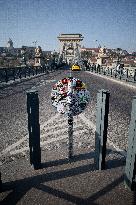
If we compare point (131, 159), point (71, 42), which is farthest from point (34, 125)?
point (71, 42)

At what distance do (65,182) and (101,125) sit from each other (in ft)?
4.03

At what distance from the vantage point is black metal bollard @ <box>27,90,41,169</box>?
420 cm

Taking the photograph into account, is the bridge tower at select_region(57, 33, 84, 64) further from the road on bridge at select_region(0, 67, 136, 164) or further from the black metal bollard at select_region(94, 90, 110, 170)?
the black metal bollard at select_region(94, 90, 110, 170)

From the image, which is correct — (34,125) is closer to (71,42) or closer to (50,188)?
(50,188)

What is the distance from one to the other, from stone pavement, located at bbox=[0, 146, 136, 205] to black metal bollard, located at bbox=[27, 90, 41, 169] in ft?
0.84

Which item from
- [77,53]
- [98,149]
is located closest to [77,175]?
[98,149]

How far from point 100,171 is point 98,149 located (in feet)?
1.46

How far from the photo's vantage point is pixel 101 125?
14.3 ft

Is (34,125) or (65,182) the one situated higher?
(34,125)

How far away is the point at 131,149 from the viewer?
3.91m

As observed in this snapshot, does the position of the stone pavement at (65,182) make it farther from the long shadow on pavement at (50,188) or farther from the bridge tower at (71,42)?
the bridge tower at (71,42)

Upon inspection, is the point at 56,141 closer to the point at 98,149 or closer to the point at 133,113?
the point at 98,149

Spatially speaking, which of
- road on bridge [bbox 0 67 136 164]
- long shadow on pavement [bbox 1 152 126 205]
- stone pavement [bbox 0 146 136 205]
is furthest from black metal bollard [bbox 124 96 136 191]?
road on bridge [bbox 0 67 136 164]

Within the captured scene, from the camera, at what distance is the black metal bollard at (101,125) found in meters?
4.16
